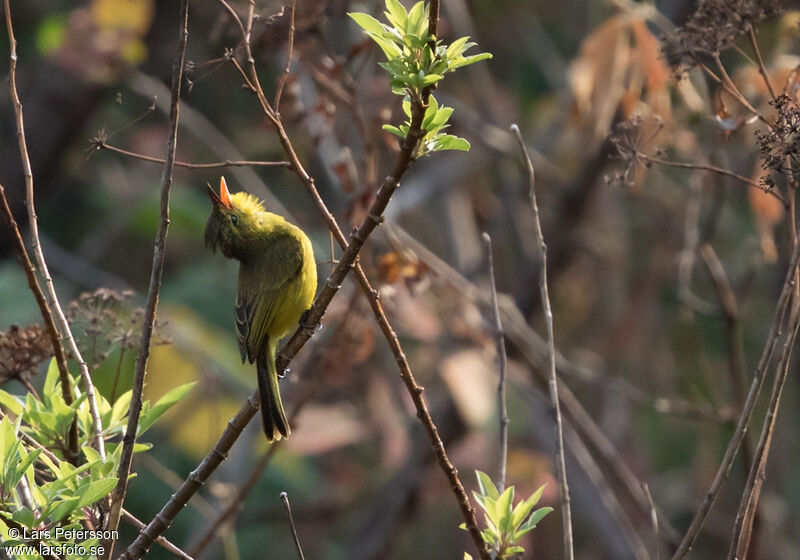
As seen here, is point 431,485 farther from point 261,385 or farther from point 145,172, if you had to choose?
point 145,172

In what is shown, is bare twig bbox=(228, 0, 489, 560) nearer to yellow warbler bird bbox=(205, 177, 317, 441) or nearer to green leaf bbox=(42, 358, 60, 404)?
green leaf bbox=(42, 358, 60, 404)

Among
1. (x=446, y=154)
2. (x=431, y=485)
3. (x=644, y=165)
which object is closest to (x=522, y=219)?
(x=446, y=154)

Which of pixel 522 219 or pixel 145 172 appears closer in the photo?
pixel 522 219

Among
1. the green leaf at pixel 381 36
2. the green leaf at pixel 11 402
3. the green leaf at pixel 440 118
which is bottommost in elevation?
the green leaf at pixel 11 402

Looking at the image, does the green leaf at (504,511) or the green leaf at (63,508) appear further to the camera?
the green leaf at (504,511)

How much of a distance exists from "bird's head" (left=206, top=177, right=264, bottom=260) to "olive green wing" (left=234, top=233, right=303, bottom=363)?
79mm

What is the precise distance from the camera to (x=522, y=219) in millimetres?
7559

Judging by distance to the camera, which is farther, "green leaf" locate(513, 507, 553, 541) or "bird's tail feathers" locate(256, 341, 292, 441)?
"bird's tail feathers" locate(256, 341, 292, 441)

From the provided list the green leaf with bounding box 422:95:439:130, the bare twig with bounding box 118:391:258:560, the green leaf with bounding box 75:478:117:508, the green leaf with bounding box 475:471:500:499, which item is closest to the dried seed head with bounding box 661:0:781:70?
the green leaf with bounding box 422:95:439:130

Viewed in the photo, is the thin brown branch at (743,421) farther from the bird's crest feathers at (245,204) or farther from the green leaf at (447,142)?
the bird's crest feathers at (245,204)

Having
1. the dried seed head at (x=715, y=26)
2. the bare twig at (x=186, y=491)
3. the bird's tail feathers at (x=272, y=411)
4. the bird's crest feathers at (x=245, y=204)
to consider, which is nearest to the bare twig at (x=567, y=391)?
the bird's crest feathers at (x=245, y=204)

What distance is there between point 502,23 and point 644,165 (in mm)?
7068

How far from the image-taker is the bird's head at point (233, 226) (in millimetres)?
3988

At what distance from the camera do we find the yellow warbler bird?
12.6ft
